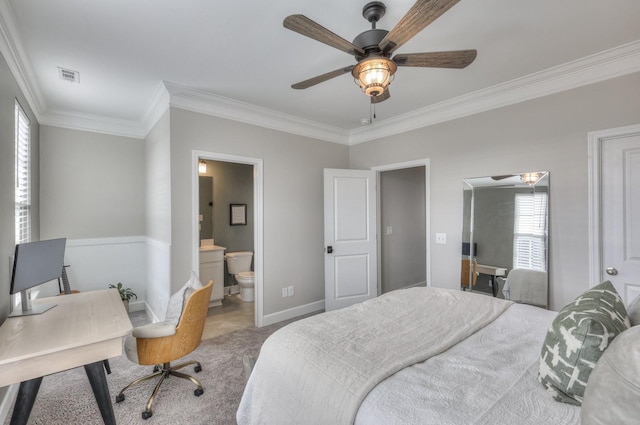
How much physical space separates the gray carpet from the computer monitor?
736 millimetres

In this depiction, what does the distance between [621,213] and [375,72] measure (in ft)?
7.67

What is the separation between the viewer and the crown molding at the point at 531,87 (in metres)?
2.32

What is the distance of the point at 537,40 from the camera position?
2.18 m

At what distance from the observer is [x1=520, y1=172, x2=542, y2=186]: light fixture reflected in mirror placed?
2.77m

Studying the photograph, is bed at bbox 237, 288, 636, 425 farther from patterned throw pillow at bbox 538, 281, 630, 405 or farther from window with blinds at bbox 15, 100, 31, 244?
window with blinds at bbox 15, 100, 31, 244

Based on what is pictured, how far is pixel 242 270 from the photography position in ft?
16.1

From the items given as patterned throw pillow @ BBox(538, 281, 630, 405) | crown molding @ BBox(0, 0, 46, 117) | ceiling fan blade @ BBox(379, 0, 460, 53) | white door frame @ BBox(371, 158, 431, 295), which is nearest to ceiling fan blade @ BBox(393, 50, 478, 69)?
ceiling fan blade @ BBox(379, 0, 460, 53)

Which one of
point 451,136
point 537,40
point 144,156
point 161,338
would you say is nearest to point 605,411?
point 161,338

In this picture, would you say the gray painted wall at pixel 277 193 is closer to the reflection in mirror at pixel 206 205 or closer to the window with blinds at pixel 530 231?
the reflection in mirror at pixel 206 205

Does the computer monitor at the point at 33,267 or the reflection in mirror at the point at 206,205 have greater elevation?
the reflection in mirror at the point at 206,205

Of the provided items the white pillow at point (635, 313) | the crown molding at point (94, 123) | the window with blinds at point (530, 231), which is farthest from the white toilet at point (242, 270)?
the white pillow at point (635, 313)

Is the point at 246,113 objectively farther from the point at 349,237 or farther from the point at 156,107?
the point at 349,237

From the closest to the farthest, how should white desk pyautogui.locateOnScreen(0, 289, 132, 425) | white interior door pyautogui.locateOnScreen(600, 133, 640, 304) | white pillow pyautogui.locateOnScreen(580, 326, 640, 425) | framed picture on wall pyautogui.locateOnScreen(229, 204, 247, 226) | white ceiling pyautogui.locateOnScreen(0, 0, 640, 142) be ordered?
white pillow pyautogui.locateOnScreen(580, 326, 640, 425) < white desk pyautogui.locateOnScreen(0, 289, 132, 425) < white ceiling pyautogui.locateOnScreen(0, 0, 640, 142) < white interior door pyautogui.locateOnScreen(600, 133, 640, 304) < framed picture on wall pyautogui.locateOnScreen(229, 204, 247, 226)

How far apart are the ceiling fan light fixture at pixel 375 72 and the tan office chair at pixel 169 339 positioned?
1.80 meters
